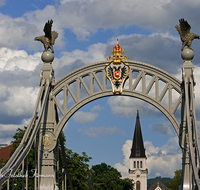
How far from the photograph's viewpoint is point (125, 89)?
19891 millimetres

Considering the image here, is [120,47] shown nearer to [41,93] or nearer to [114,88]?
→ [114,88]

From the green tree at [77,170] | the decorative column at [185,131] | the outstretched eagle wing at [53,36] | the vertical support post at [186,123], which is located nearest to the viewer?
the vertical support post at [186,123]

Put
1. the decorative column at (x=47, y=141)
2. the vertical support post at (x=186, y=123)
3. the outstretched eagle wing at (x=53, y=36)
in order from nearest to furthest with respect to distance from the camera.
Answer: the vertical support post at (x=186, y=123) → the decorative column at (x=47, y=141) → the outstretched eagle wing at (x=53, y=36)

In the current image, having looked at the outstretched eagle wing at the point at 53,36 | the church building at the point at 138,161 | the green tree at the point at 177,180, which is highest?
the church building at the point at 138,161

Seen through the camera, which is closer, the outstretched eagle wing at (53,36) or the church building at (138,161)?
the outstretched eagle wing at (53,36)

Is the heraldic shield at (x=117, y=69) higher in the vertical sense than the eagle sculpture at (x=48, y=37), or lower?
lower

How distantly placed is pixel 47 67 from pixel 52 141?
3176 millimetres

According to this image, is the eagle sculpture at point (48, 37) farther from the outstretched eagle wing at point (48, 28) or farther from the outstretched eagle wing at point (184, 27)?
the outstretched eagle wing at point (184, 27)

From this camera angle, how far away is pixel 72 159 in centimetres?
3888

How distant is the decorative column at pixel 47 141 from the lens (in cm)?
1970

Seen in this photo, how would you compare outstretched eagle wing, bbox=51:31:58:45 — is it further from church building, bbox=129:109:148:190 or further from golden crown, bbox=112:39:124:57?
church building, bbox=129:109:148:190

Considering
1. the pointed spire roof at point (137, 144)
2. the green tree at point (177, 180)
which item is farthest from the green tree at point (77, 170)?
the pointed spire roof at point (137, 144)

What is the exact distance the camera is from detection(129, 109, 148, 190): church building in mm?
125875

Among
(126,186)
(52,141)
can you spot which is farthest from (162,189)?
(52,141)
